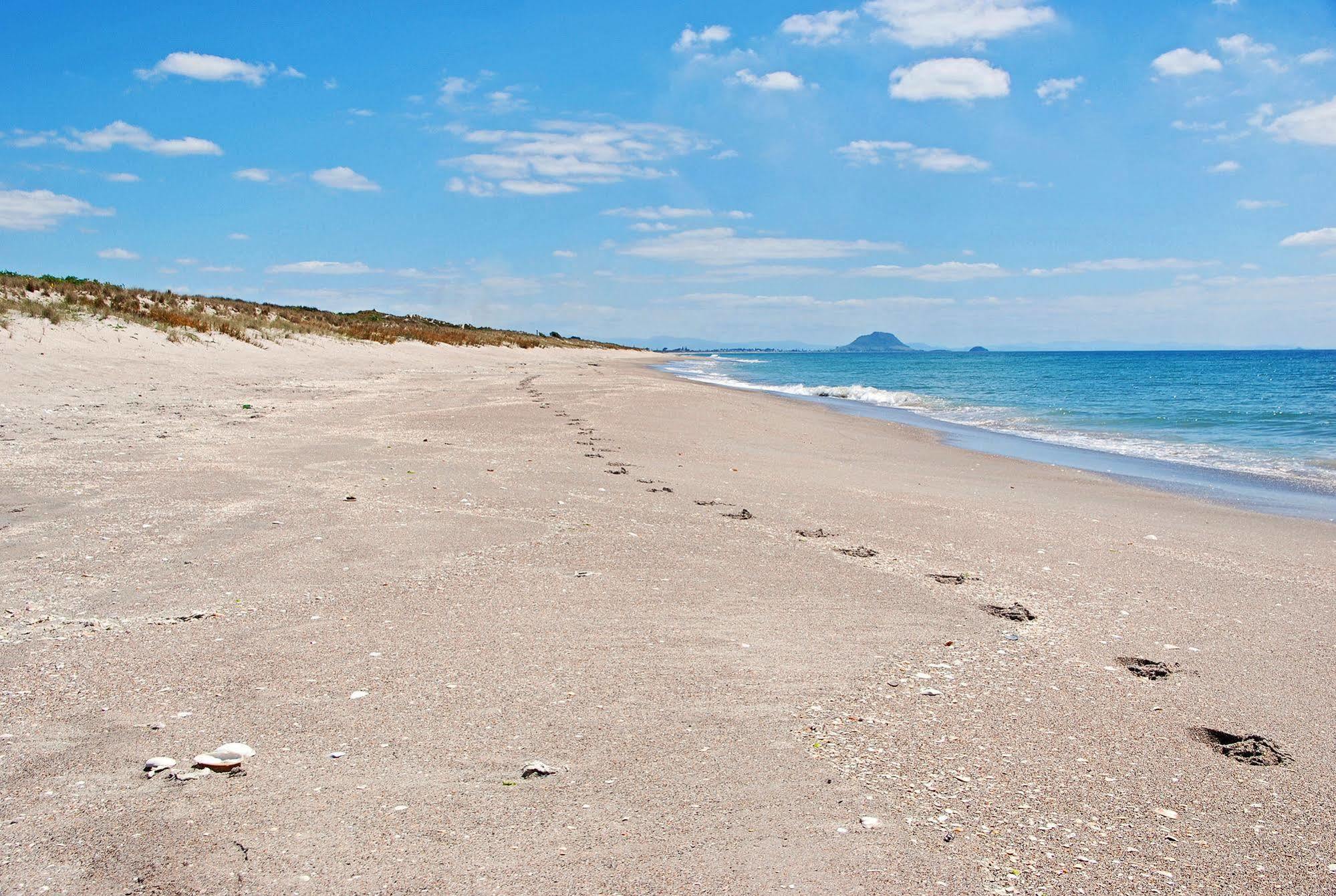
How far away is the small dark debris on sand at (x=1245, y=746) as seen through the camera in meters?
3.23

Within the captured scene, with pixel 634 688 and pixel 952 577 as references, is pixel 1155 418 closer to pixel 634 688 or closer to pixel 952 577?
pixel 952 577

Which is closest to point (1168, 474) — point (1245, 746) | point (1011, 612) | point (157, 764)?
point (1011, 612)

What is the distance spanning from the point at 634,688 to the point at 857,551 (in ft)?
10.1

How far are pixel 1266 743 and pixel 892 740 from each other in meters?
1.47

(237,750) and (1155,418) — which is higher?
(1155,418)

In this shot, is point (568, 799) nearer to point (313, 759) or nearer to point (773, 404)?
point (313, 759)

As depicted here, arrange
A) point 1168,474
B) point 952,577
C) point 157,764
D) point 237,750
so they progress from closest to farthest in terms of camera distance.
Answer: point 157,764
point 237,750
point 952,577
point 1168,474

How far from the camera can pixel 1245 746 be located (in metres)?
3.33

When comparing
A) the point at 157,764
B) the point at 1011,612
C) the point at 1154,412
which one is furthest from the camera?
Answer: the point at 1154,412

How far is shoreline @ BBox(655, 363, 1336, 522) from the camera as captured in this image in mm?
9703

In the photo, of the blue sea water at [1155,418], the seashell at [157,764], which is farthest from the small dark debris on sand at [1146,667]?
the blue sea water at [1155,418]

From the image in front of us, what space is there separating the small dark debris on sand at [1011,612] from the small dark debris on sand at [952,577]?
18.9 inches

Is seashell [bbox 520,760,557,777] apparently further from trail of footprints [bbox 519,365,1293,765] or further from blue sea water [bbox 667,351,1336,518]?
blue sea water [bbox 667,351,1336,518]

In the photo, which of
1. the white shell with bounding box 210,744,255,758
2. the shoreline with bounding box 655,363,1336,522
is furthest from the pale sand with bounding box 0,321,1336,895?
the shoreline with bounding box 655,363,1336,522
